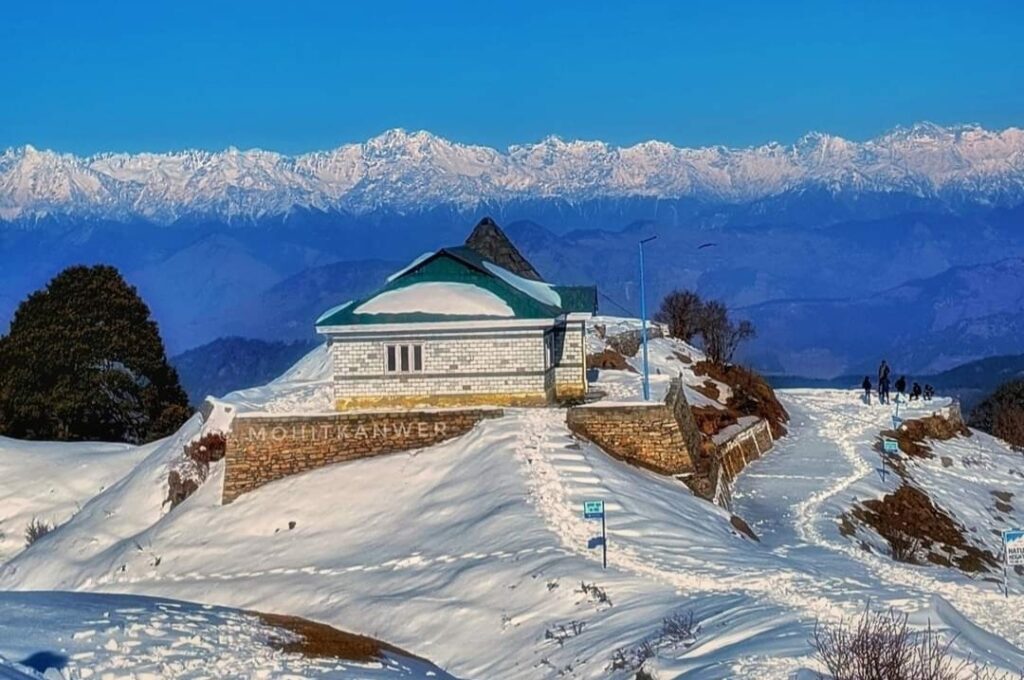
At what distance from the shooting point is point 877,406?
5500cm

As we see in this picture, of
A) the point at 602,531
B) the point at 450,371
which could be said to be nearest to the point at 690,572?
the point at 602,531

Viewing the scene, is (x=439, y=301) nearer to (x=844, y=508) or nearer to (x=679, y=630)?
(x=844, y=508)

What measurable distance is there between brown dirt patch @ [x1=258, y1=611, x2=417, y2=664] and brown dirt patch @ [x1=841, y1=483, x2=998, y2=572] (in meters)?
17.0

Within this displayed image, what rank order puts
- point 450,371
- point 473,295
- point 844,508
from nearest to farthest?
point 450,371 → point 473,295 → point 844,508

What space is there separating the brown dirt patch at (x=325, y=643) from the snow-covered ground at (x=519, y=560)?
545 millimetres

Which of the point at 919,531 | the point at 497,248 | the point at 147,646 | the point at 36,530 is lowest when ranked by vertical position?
the point at 919,531

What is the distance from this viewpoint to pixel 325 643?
19.9 meters

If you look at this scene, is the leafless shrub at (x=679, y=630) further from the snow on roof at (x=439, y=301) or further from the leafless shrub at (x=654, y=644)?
the snow on roof at (x=439, y=301)

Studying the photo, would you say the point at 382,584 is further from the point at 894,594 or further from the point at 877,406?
the point at 877,406

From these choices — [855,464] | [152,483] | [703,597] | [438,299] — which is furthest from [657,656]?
[855,464]

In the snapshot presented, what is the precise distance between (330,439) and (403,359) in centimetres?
365

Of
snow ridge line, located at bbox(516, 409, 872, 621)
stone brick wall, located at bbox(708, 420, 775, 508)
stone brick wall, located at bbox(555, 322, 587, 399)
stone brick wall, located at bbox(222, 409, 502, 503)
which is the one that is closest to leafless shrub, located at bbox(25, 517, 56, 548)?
stone brick wall, located at bbox(222, 409, 502, 503)

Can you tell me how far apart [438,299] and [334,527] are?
333 inches

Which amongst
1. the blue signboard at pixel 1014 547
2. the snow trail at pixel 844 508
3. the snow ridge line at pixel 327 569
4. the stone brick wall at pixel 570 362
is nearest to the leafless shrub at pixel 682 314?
the snow trail at pixel 844 508
